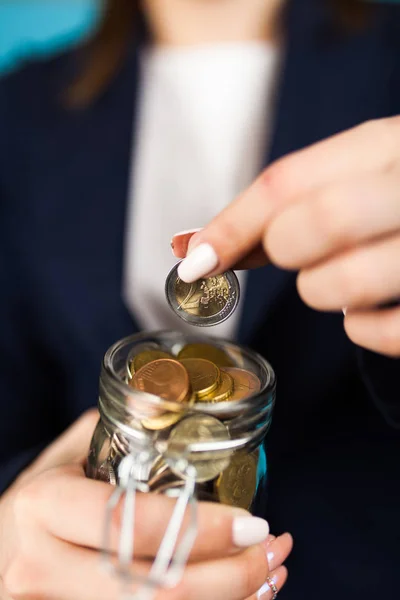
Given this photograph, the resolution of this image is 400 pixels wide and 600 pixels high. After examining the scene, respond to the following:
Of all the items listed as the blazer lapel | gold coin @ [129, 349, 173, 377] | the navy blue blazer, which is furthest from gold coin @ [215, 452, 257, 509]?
the blazer lapel

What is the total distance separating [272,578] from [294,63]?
82 cm

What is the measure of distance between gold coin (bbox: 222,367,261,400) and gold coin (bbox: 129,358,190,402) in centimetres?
5

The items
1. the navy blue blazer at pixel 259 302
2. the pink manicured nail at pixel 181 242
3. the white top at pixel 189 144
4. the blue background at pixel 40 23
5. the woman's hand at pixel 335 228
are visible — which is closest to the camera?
the woman's hand at pixel 335 228

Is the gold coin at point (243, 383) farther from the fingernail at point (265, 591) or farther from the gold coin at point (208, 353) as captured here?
the fingernail at point (265, 591)

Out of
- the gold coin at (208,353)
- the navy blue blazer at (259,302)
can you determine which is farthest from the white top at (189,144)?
the gold coin at (208,353)

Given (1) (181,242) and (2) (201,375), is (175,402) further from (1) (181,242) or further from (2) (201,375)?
(1) (181,242)

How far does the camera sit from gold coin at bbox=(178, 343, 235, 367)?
0.49 meters

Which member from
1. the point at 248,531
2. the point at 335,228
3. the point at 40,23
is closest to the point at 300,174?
A: the point at 335,228

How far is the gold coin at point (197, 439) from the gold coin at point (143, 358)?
8cm

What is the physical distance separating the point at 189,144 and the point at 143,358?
77 cm

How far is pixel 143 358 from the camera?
45 centimetres

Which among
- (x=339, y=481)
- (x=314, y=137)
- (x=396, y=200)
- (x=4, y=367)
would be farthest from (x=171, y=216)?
(x=396, y=200)

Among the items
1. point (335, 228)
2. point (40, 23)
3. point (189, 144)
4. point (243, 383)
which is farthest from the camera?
point (40, 23)

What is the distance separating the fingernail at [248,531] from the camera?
0.37m
